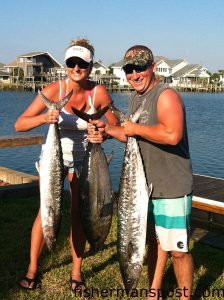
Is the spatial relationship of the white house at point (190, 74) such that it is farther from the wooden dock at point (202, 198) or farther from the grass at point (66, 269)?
the grass at point (66, 269)

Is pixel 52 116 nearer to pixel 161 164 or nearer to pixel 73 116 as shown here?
pixel 73 116

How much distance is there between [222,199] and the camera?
7.72 metres

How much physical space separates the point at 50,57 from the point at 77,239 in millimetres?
81671

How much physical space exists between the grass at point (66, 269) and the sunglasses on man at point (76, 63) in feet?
6.97

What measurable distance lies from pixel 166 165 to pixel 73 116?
39.2 inches

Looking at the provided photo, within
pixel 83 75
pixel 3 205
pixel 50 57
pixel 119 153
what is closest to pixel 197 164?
pixel 119 153

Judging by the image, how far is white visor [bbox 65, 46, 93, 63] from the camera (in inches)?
146

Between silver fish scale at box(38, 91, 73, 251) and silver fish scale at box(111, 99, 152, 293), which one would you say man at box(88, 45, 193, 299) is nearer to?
silver fish scale at box(111, 99, 152, 293)

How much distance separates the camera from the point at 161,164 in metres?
3.56

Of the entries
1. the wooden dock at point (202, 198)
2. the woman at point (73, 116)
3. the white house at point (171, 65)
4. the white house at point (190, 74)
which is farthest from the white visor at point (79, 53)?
the white house at point (190, 74)

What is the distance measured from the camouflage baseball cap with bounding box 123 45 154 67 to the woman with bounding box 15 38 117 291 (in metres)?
0.44

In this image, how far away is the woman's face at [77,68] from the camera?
12.3 feet

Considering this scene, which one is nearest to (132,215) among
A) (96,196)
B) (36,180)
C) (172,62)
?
(96,196)

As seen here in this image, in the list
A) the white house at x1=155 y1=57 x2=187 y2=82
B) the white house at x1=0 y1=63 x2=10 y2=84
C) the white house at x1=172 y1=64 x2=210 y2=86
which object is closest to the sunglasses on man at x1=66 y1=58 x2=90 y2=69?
the white house at x1=155 y1=57 x2=187 y2=82
